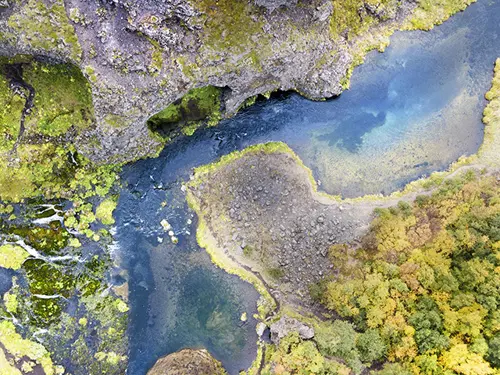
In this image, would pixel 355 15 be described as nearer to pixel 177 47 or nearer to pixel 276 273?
pixel 177 47

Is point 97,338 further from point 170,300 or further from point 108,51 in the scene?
point 108,51

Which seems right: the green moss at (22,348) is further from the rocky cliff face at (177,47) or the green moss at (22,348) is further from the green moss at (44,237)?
the rocky cliff face at (177,47)

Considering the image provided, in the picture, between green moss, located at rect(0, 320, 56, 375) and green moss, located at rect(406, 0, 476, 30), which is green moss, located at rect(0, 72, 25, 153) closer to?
green moss, located at rect(0, 320, 56, 375)

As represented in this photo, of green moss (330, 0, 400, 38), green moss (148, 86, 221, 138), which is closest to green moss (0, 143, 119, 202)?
green moss (148, 86, 221, 138)

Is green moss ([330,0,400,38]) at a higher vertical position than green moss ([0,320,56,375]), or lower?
higher

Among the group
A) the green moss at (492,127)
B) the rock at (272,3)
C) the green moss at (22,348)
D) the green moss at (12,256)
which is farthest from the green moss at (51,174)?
the green moss at (492,127)

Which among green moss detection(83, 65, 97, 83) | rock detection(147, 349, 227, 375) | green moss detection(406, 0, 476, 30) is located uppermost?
green moss detection(83, 65, 97, 83)
